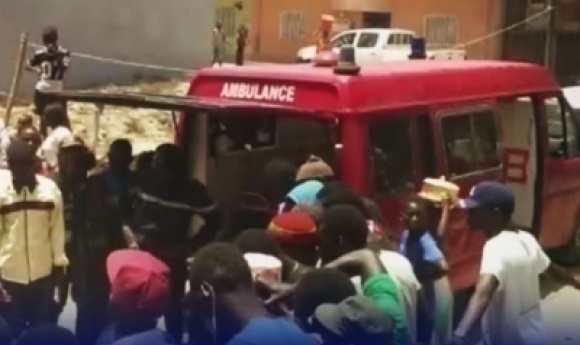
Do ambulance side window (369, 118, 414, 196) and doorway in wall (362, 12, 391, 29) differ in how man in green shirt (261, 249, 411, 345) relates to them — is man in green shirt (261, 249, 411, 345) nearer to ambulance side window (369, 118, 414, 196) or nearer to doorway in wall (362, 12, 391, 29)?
ambulance side window (369, 118, 414, 196)

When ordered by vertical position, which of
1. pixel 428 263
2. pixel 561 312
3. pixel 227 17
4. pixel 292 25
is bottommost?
pixel 561 312

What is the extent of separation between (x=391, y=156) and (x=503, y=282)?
2607 mm

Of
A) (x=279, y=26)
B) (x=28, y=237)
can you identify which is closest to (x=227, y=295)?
(x=28, y=237)

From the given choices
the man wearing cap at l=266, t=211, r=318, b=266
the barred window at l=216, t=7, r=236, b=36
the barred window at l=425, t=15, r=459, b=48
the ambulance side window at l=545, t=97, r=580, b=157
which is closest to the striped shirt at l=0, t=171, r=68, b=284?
the man wearing cap at l=266, t=211, r=318, b=266

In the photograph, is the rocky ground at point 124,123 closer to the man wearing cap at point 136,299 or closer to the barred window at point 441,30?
the man wearing cap at point 136,299

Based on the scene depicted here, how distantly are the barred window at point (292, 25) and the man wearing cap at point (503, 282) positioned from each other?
32104 mm

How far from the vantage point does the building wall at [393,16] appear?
32.5 metres

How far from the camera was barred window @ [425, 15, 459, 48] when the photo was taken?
33.3 meters

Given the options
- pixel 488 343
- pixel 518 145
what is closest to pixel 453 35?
pixel 518 145

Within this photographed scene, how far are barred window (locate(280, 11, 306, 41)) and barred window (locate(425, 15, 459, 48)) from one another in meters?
4.48

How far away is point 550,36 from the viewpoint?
3147 cm

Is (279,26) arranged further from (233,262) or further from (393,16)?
(233,262)

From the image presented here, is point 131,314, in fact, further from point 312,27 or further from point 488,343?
point 312,27

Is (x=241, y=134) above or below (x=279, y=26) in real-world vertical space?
below
